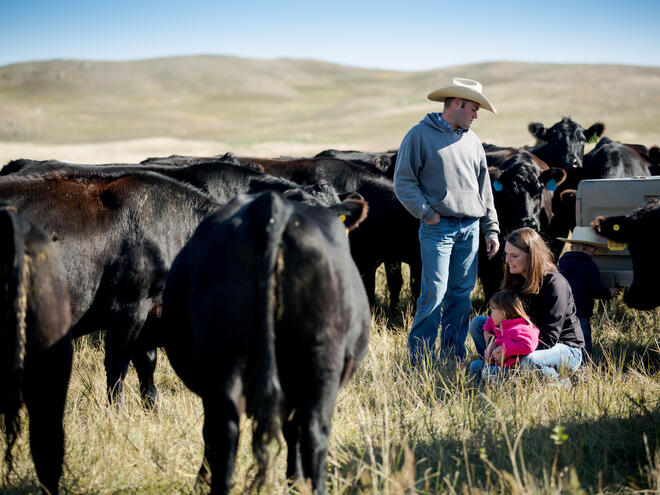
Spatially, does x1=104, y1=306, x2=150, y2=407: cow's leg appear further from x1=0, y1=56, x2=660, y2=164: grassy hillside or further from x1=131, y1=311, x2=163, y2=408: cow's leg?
x1=0, y1=56, x2=660, y2=164: grassy hillside

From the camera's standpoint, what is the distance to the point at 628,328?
6.53 meters

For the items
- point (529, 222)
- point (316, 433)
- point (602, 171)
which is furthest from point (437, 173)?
point (602, 171)

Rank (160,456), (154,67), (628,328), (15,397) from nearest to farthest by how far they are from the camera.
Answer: (15,397), (160,456), (628,328), (154,67)

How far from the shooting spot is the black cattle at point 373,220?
793 centimetres

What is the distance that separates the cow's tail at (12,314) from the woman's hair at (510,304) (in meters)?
3.17

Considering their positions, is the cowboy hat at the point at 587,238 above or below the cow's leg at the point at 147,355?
above

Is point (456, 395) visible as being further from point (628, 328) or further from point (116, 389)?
point (628, 328)

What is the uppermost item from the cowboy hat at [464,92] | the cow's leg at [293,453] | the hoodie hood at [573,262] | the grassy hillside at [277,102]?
the grassy hillside at [277,102]

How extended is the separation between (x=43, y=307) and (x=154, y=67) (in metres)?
128

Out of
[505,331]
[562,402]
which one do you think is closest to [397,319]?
[505,331]

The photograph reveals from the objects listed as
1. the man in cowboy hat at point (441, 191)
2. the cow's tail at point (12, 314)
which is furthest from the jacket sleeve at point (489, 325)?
the cow's tail at point (12, 314)

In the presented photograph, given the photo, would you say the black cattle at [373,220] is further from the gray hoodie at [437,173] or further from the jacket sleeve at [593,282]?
the jacket sleeve at [593,282]

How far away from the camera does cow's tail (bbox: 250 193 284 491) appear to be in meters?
2.47

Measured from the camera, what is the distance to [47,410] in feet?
9.64
